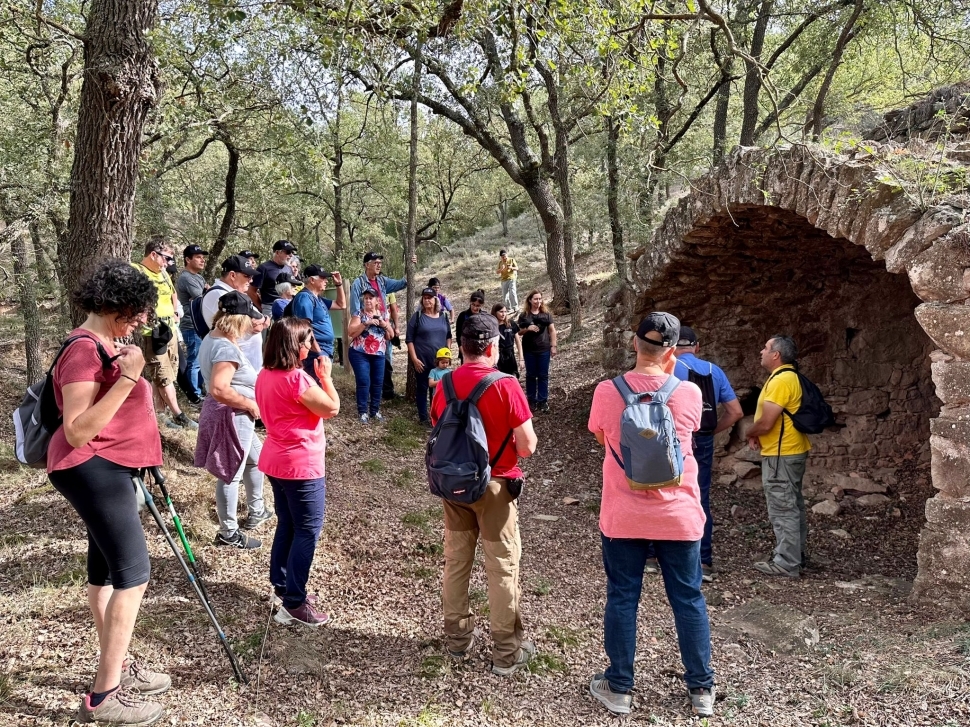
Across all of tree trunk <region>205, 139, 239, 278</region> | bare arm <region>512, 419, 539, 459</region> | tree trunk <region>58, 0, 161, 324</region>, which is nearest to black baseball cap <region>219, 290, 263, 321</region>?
tree trunk <region>58, 0, 161, 324</region>

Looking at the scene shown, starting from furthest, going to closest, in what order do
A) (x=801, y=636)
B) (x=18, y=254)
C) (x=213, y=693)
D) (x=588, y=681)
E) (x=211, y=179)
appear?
(x=211, y=179) → (x=18, y=254) → (x=801, y=636) → (x=588, y=681) → (x=213, y=693)

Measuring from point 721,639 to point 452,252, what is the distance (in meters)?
28.5

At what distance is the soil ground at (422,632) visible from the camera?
10.5ft

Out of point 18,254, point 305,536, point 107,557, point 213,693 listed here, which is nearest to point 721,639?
point 305,536

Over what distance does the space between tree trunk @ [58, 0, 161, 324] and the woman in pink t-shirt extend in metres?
1.60

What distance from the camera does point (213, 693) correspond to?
127 inches

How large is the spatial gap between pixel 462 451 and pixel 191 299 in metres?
4.59

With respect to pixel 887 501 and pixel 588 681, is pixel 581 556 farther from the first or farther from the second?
pixel 887 501

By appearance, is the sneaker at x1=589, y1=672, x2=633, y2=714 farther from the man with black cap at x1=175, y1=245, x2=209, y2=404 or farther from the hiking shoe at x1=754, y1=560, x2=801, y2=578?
the man with black cap at x1=175, y1=245, x2=209, y2=404

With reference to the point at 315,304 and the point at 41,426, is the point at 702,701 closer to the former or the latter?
the point at 41,426

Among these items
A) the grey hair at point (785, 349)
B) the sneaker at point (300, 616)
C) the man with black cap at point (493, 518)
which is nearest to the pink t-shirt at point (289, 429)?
the man with black cap at point (493, 518)

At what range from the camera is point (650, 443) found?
2990mm

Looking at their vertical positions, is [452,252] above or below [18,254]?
above

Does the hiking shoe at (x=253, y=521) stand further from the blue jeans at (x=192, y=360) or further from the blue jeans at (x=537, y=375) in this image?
the blue jeans at (x=537, y=375)
